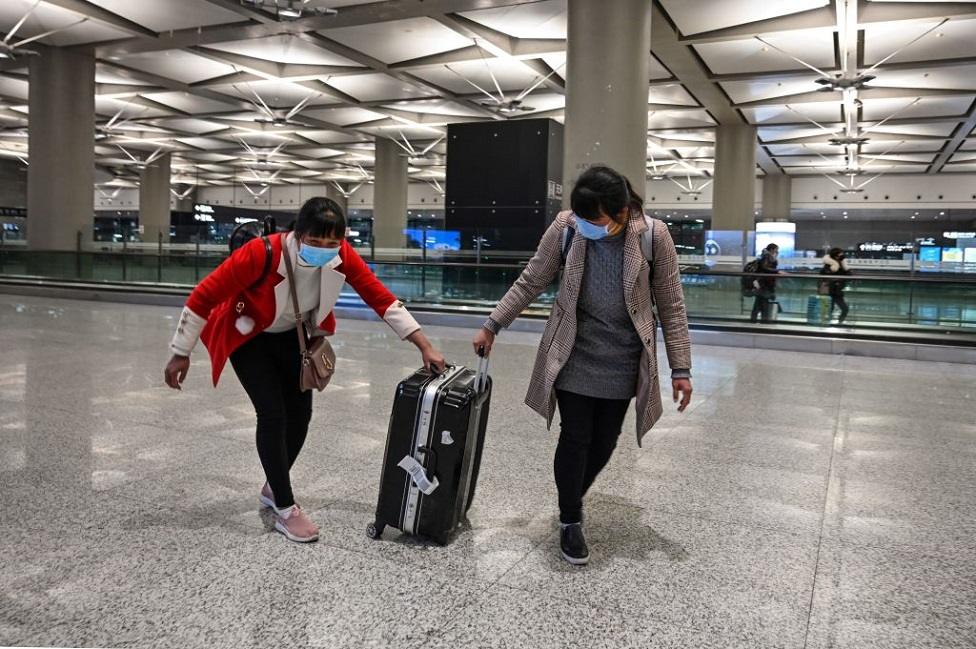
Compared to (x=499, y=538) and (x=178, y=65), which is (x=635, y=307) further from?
(x=178, y=65)

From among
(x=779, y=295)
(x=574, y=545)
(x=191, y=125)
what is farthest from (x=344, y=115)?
(x=574, y=545)

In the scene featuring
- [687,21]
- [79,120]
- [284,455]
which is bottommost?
[284,455]

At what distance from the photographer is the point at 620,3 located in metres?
14.4

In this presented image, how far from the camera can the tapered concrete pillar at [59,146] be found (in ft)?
78.5

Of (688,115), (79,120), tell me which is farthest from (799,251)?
(79,120)

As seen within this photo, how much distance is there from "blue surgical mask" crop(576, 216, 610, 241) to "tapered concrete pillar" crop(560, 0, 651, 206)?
11350 mm

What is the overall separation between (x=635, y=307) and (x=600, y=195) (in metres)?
0.50

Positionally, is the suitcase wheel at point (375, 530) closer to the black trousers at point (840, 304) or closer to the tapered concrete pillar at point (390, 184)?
the black trousers at point (840, 304)

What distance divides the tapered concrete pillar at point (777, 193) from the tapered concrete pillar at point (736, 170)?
52.5ft

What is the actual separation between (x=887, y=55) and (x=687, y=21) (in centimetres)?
664

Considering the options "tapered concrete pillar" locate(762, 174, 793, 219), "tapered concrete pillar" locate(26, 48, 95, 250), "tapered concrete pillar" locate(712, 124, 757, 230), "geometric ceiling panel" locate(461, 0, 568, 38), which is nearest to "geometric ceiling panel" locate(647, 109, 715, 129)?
"tapered concrete pillar" locate(712, 124, 757, 230)

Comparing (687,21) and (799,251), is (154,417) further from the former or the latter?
(687,21)

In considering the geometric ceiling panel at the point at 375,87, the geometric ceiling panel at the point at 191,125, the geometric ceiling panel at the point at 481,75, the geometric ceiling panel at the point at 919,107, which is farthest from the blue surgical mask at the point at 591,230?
the geometric ceiling panel at the point at 191,125

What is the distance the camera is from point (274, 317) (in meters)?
3.48
